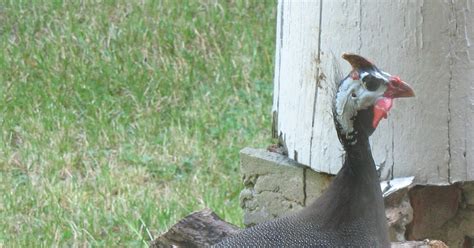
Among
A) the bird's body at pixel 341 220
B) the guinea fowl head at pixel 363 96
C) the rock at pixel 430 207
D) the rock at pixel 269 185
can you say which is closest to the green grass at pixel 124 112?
the rock at pixel 269 185

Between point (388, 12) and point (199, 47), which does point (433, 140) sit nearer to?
point (388, 12)

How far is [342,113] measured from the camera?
3.00m

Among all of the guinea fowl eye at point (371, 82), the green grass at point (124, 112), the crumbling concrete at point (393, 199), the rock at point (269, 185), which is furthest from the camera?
the green grass at point (124, 112)

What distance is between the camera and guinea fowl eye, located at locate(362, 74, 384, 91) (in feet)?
9.73

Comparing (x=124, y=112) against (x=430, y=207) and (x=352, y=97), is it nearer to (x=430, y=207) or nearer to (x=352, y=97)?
(x=430, y=207)

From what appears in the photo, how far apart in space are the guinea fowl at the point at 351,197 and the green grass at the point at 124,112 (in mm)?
1264

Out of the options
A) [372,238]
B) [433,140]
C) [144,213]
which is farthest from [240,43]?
[372,238]

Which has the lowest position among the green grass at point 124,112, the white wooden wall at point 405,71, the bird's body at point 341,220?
the green grass at point 124,112

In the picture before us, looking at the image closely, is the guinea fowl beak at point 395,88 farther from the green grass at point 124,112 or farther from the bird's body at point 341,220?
the green grass at point 124,112

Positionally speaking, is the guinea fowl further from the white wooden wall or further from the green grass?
the green grass

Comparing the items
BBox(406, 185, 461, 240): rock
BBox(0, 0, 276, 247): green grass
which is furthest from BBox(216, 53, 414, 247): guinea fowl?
BBox(0, 0, 276, 247): green grass

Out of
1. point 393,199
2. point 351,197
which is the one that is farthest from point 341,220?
point 393,199

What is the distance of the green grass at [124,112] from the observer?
178 inches

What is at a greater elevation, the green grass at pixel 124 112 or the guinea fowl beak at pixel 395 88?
the guinea fowl beak at pixel 395 88
